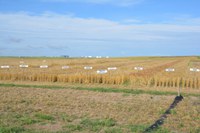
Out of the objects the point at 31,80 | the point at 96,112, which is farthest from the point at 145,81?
the point at 96,112

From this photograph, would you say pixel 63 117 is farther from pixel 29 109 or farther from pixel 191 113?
pixel 191 113

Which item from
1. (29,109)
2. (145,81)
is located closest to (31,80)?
(145,81)

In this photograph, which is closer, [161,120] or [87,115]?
[161,120]

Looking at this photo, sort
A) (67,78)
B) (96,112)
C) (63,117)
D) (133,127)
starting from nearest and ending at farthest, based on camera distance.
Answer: (133,127)
(63,117)
(96,112)
(67,78)

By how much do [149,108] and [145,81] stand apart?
39.2 ft

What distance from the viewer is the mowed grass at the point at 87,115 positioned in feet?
33.5

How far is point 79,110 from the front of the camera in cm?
1309

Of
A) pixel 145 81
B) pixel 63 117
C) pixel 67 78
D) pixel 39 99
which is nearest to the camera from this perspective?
pixel 63 117

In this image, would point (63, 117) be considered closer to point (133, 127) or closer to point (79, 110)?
point (79, 110)

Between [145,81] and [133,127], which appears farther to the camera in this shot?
[145,81]

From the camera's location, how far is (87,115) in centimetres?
1214

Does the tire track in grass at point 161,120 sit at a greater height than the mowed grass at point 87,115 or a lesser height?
lesser

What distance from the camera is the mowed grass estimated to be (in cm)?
1020

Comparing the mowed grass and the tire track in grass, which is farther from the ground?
the mowed grass
